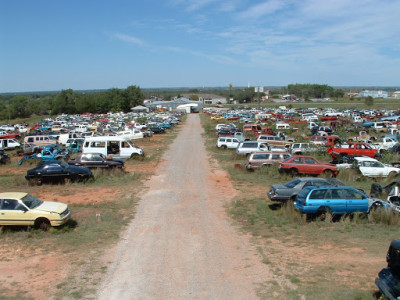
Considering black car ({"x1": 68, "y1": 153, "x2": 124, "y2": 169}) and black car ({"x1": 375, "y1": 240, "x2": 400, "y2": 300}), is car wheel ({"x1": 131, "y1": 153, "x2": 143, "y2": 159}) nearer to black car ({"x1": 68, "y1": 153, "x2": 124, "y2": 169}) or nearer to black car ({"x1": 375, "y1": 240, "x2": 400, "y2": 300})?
black car ({"x1": 68, "y1": 153, "x2": 124, "y2": 169})

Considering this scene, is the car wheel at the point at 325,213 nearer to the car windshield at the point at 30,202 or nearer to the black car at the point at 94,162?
the car windshield at the point at 30,202

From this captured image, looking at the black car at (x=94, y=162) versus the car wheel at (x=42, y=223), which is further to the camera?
the black car at (x=94, y=162)

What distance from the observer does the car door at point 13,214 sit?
13.5 metres

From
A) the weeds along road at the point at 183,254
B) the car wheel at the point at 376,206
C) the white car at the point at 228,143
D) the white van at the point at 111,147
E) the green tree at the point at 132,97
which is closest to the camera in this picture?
the weeds along road at the point at 183,254

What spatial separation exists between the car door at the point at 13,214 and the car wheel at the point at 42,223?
20 cm

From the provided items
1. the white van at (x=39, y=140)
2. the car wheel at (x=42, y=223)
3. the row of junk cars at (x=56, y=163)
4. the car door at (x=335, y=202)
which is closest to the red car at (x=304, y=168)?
the car door at (x=335, y=202)

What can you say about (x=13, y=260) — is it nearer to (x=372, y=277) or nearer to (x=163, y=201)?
(x=163, y=201)

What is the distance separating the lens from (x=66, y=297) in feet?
29.1

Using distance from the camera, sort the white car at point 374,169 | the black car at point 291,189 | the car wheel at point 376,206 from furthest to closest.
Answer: the white car at point 374,169, the black car at point 291,189, the car wheel at point 376,206

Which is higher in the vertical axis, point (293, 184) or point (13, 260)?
point (293, 184)

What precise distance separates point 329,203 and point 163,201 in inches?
309

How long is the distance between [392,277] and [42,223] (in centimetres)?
1127

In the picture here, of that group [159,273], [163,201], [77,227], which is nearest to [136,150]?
[163,201]

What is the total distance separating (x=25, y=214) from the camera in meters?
13.5
